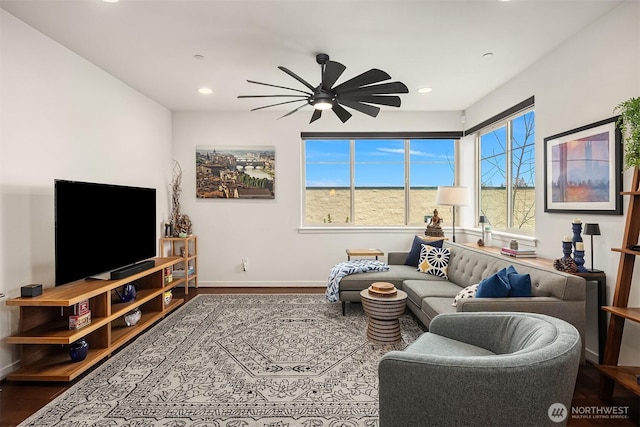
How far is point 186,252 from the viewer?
4543 mm

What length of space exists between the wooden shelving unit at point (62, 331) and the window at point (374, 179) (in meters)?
2.96

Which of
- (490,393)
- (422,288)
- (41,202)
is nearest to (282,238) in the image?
(422,288)

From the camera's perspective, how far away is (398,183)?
5266mm

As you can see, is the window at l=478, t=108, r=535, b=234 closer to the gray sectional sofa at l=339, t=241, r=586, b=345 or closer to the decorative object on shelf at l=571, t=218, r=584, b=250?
the gray sectional sofa at l=339, t=241, r=586, b=345

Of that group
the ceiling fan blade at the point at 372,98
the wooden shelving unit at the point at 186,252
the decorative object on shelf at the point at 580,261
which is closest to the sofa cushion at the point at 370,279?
the decorative object on shelf at the point at 580,261

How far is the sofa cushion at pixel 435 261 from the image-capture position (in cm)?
378

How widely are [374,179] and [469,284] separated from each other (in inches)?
97.1

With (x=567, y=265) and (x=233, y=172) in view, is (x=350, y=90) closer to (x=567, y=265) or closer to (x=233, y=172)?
(x=567, y=265)

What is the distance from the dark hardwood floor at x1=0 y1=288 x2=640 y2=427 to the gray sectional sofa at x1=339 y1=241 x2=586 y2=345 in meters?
0.40

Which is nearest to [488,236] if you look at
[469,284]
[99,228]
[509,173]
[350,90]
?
[509,173]

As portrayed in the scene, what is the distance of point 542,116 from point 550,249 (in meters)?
1.32

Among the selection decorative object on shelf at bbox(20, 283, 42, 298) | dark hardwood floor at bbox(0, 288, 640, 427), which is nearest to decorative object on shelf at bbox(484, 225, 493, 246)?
dark hardwood floor at bbox(0, 288, 640, 427)

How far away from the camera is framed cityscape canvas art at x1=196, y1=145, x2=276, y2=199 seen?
5.01m

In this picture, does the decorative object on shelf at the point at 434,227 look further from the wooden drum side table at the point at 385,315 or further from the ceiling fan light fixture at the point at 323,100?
the ceiling fan light fixture at the point at 323,100
